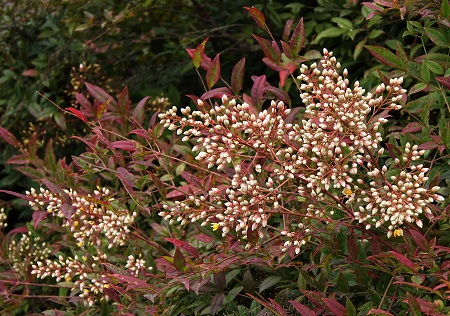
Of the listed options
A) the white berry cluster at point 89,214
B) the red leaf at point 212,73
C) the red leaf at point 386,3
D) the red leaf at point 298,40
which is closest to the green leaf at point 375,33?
the red leaf at point 386,3

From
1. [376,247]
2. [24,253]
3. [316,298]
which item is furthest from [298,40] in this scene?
[24,253]

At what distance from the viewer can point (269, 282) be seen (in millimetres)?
2238

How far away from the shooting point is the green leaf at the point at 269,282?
87.2 inches

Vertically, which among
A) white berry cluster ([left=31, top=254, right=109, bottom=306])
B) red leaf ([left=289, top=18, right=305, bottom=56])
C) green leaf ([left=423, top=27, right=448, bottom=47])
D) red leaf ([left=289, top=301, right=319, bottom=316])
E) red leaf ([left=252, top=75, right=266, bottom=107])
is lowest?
white berry cluster ([left=31, top=254, right=109, bottom=306])

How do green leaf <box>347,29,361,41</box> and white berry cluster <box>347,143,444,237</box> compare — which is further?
green leaf <box>347,29,361,41</box>

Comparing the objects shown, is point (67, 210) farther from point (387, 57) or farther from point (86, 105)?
point (387, 57)

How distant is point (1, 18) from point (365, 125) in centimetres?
283

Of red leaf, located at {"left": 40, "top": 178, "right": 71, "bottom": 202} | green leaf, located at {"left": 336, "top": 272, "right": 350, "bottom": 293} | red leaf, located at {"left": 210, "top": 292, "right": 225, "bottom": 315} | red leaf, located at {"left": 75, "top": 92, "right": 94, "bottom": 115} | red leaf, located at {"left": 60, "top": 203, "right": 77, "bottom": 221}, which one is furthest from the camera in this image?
red leaf, located at {"left": 75, "top": 92, "right": 94, "bottom": 115}

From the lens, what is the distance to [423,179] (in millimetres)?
1884

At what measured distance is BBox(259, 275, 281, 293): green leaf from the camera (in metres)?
2.21

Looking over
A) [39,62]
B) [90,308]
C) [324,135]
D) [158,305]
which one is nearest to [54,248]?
[90,308]

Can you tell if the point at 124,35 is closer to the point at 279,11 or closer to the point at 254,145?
the point at 279,11

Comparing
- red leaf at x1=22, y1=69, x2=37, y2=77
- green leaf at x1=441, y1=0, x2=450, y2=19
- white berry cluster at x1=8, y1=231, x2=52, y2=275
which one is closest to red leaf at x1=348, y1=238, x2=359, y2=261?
green leaf at x1=441, y1=0, x2=450, y2=19

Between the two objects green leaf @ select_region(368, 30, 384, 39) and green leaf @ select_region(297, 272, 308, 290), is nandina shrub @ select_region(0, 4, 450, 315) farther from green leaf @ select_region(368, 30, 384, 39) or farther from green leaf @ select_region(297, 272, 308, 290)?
green leaf @ select_region(368, 30, 384, 39)
